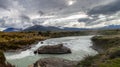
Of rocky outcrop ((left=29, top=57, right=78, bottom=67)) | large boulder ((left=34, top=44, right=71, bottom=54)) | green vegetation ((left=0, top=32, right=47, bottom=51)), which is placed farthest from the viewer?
green vegetation ((left=0, top=32, right=47, bottom=51))

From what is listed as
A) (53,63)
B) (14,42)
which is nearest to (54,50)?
(53,63)

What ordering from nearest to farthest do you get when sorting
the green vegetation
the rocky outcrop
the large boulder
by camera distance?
the rocky outcrop → the large boulder → the green vegetation

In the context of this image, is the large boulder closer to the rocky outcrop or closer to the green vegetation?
the green vegetation

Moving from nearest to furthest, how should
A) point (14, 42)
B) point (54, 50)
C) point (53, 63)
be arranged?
point (53, 63) → point (54, 50) → point (14, 42)

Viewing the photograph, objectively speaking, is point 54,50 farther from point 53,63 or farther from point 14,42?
point 14,42

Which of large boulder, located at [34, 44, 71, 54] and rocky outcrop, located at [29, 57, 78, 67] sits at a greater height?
rocky outcrop, located at [29, 57, 78, 67]

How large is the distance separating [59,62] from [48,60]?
1.67 m

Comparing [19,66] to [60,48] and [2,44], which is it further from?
[2,44]

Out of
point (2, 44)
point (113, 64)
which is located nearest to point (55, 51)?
point (2, 44)

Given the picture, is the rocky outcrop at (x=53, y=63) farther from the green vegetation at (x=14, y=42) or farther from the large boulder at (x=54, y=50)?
the green vegetation at (x=14, y=42)

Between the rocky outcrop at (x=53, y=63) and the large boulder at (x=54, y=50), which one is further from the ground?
the rocky outcrop at (x=53, y=63)

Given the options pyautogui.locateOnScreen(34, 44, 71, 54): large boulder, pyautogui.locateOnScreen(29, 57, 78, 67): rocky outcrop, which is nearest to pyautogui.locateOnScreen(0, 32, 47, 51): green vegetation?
pyautogui.locateOnScreen(34, 44, 71, 54): large boulder

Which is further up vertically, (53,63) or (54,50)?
(53,63)

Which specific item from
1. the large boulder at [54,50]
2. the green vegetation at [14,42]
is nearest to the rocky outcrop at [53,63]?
the large boulder at [54,50]
